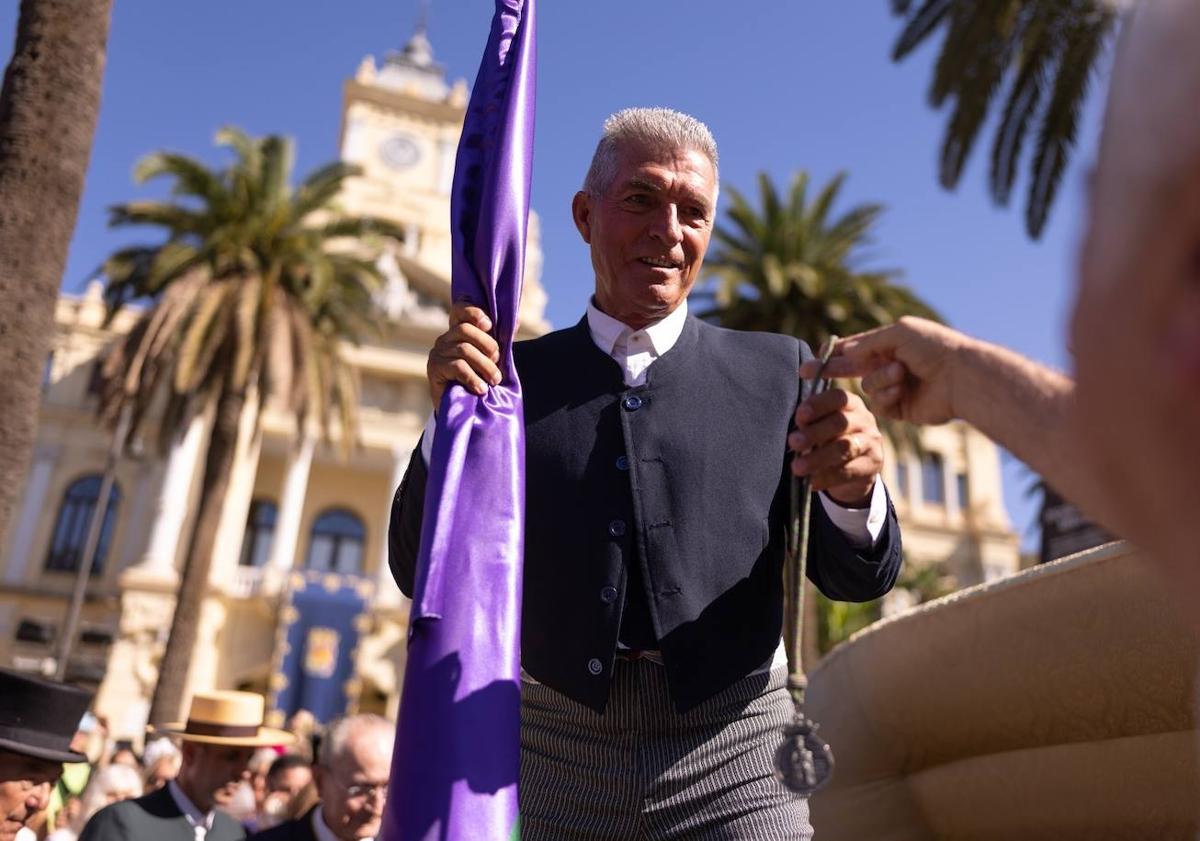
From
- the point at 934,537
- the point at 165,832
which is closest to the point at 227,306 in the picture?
the point at 165,832

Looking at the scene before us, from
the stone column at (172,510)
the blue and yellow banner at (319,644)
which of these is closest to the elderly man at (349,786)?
the blue and yellow banner at (319,644)

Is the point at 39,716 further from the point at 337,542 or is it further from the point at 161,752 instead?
the point at 337,542

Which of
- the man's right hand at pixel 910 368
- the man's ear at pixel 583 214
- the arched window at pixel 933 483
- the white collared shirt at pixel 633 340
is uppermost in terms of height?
the arched window at pixel 933 483

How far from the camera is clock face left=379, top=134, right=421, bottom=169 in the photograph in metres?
38.1

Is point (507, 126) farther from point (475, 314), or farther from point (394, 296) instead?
point (394, 296)

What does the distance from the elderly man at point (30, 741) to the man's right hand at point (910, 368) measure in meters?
3.53

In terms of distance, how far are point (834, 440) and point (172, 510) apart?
1149 inches

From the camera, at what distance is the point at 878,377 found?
1.34 m

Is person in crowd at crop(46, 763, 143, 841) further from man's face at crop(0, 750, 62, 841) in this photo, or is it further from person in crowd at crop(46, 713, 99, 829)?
man's face at crop(0, 750, 62, 841)

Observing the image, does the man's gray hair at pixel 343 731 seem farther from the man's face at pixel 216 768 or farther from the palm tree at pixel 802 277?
the palm tree at pixel 802 277

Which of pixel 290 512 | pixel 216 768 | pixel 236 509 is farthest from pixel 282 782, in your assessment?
pixel 236 509

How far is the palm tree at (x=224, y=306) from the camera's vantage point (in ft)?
47.9

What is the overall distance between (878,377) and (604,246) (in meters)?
0.96

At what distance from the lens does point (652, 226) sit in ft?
6.89
